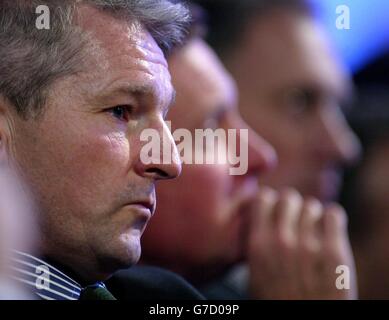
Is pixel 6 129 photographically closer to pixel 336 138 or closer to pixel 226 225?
pixel 226 225

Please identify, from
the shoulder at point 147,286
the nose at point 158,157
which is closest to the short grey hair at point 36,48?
the nose at point 158,157

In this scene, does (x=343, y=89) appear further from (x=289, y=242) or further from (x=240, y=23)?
(x=289, y=242)

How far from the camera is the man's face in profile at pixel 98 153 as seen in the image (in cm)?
115

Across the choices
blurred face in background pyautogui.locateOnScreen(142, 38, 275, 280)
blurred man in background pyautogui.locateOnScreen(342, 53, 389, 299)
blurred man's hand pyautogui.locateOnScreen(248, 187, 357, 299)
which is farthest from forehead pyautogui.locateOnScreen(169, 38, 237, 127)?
blurred man in background pyautogui.locateOnScreen(342, 53, 389, 299)

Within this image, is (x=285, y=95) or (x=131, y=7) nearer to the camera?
(x=131, y=7)

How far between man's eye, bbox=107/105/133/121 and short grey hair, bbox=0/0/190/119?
72mm

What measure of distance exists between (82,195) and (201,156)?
37 cm

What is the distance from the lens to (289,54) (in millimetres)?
2010

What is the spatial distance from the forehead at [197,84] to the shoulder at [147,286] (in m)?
0.29

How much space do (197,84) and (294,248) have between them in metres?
0.33

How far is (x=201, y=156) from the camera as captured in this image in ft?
4.91

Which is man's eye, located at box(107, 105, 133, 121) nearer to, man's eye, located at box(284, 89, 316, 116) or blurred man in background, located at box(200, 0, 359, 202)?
blurred man in background, located at box(200, 0, 359, 202)

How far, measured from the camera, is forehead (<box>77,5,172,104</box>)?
118 cm
